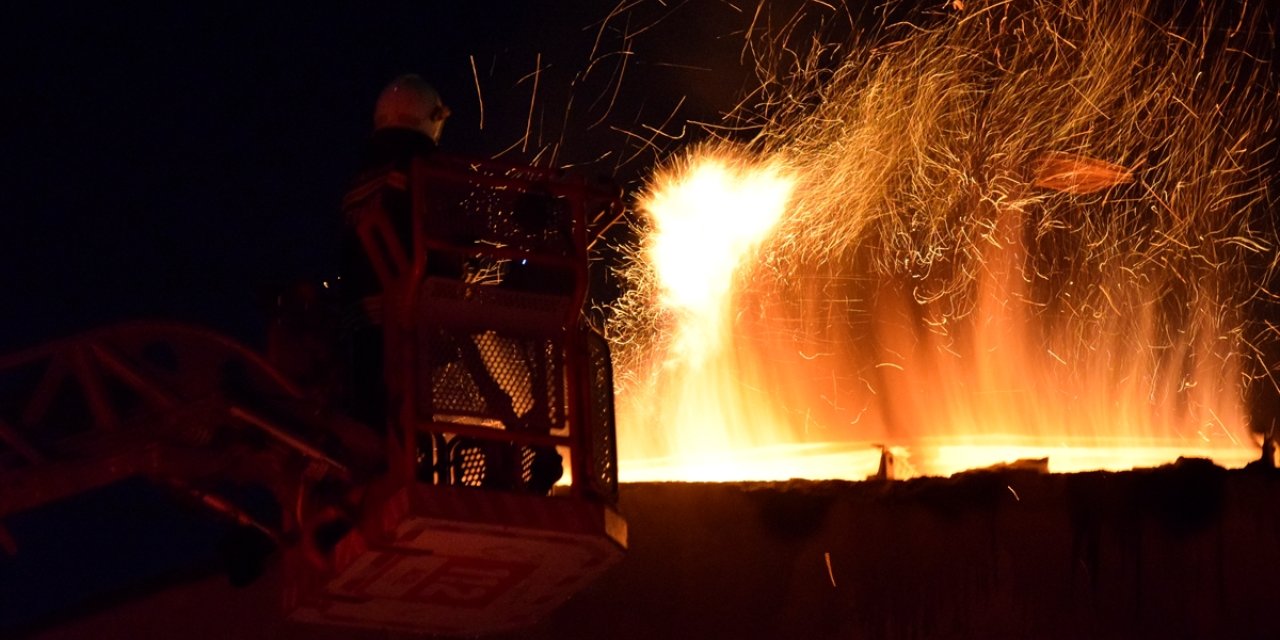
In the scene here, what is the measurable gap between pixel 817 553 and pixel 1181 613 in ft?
6.66

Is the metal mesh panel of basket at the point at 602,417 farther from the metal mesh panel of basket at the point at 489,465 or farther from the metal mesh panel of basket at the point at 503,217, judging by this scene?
the metal mesh panel of basket at the point at 503,217

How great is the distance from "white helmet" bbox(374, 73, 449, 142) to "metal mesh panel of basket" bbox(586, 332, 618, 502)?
123 cm

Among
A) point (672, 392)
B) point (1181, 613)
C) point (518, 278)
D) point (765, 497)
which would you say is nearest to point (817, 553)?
point (765, 497)

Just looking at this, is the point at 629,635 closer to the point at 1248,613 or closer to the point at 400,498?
the point at 1248,613

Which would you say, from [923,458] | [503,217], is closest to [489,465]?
[503,217]

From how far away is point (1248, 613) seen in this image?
29.8 feet

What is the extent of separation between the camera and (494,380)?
6449mm

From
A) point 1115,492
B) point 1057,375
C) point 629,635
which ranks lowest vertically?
point 629,635

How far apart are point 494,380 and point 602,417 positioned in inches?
24.8

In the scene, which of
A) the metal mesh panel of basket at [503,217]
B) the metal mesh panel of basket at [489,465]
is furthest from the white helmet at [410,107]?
the metal mesh panel of basket at [489,465]

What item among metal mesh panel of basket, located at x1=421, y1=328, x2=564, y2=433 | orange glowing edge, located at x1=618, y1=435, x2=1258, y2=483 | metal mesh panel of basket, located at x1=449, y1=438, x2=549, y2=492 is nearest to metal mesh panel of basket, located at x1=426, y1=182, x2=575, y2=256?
metal mesh panel of basket, located at x1=421, y1=328, x2=564, y2=433

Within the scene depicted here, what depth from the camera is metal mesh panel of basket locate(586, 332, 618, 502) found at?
677 centimetres

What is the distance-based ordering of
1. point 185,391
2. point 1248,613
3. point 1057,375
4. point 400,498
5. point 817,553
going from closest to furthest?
point 400,498 < point 185,391 < point 1248,613 < point 817,553 < point 1057,375

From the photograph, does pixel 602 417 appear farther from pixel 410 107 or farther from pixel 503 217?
pixel 410 107
